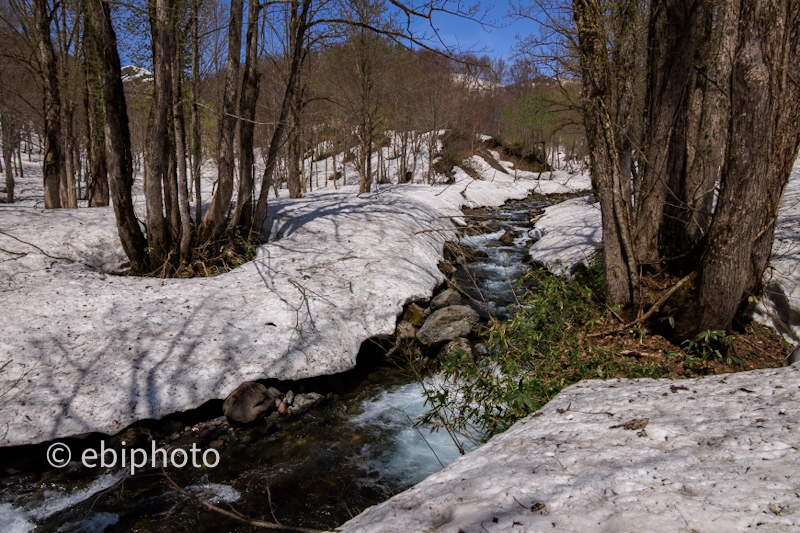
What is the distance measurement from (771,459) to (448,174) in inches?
1191

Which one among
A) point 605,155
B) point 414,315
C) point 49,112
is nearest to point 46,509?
point 414,315

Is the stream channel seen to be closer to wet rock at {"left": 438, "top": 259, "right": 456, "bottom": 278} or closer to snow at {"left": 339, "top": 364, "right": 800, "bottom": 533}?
snow at {"left": 339, "top": 364, "right": 800, "bottom": 533}

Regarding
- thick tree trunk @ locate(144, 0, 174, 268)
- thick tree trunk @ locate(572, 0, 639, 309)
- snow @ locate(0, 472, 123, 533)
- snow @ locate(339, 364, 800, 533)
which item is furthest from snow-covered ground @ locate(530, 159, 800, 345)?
thick tree trunk @ locate(144, 0, 174, 268)

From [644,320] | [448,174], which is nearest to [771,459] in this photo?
[644,320]

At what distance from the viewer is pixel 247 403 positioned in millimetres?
5402

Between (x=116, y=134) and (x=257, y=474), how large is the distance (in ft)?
20.5

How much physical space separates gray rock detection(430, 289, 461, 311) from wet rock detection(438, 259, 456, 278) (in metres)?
1.48

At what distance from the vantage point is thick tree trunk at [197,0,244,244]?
8.00 meters

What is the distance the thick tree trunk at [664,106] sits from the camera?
6.13 meters

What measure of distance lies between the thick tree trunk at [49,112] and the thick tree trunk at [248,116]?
19.2ft

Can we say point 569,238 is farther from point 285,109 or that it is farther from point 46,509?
point 46,509

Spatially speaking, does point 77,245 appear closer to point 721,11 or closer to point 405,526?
point 405,526

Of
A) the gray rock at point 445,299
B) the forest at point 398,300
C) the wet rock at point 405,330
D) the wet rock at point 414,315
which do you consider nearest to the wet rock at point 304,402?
the forest at point 398,300

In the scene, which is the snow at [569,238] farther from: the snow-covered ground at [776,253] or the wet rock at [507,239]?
the wet rock at [507,239]
